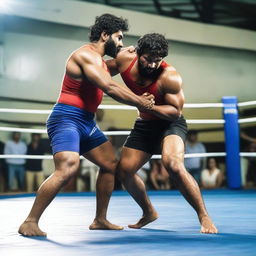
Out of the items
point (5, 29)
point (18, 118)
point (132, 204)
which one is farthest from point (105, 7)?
point (132, 204)

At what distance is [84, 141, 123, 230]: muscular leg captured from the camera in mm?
2763

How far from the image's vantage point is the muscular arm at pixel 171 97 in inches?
107

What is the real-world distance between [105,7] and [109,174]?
559 cm

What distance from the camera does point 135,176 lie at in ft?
9.45

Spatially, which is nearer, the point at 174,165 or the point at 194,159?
the point at 174,165

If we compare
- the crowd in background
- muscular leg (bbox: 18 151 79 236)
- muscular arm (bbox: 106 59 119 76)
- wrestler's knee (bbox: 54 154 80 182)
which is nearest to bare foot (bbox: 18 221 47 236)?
muscular leg (bbox: 18 151 79 236)

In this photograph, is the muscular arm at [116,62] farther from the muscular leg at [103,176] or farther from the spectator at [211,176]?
the spectator at [211,176]

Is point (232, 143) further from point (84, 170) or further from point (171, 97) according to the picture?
point (84, 170)

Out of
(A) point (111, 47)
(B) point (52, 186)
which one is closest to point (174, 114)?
(A) point (111, 47)

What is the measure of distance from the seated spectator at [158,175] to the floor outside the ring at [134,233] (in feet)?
8.54

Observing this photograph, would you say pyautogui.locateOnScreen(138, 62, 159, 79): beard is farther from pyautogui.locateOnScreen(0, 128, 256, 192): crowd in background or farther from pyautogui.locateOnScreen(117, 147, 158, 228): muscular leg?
pyautogui.locateOnScreen(0, 128, 256, 192): crowd in background

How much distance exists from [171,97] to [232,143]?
2412mm

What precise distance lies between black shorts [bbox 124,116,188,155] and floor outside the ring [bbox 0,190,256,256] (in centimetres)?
38

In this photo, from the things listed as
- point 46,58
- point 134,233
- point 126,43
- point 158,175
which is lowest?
point 134,233
